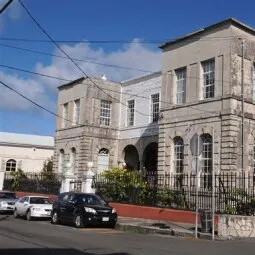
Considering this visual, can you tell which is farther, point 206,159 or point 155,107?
point 155,107

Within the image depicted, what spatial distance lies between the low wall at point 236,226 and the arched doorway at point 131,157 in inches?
870

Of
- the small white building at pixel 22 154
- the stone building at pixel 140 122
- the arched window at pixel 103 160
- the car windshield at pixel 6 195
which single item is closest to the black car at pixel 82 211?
the car windshield at pixel 6 195

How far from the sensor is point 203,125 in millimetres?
27641

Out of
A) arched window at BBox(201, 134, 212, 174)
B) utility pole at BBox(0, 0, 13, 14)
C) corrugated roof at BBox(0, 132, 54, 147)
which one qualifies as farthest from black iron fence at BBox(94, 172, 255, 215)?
corrugated roof at BBox(0, 132, 54, 147)

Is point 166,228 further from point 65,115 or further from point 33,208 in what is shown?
point 65,115

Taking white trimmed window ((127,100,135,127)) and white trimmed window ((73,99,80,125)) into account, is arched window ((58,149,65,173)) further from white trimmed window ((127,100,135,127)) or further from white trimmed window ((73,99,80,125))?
white trimmed window ((127,100,135,127))

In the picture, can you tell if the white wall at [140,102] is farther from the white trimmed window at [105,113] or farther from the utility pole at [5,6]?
the utility pole at [5,6]

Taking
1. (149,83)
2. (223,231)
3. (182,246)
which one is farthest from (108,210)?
(149,83)

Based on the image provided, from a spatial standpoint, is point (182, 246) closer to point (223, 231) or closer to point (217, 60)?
point (223, 231)

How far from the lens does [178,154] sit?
29375mm

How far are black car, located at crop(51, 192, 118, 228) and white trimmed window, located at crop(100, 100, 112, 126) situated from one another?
1851 cm

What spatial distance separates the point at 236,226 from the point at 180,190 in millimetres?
6285

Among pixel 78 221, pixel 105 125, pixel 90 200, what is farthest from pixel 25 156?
pixel 78 221

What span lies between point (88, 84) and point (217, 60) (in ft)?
48.7
